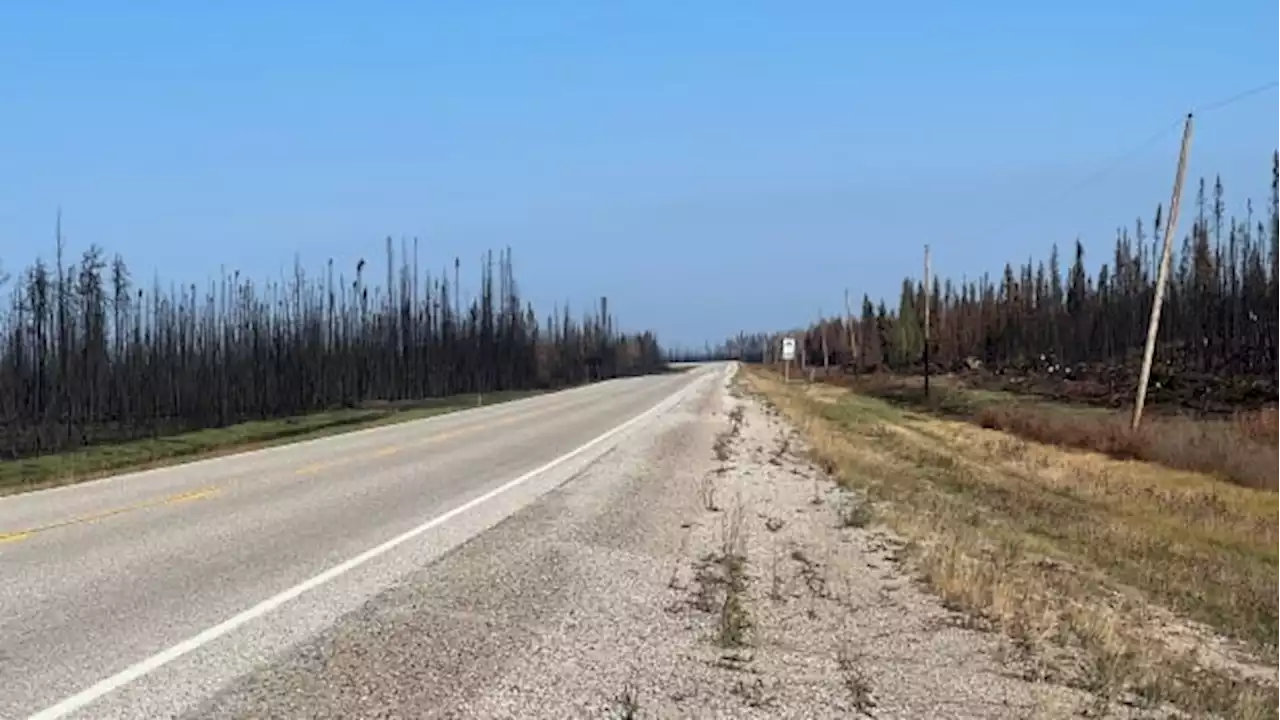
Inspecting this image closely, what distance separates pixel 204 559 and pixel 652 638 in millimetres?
4755

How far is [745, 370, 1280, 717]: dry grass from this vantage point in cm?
812

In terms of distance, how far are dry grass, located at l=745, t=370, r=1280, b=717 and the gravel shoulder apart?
51 cm

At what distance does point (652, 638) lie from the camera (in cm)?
831

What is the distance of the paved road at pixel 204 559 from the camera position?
22.8 feet

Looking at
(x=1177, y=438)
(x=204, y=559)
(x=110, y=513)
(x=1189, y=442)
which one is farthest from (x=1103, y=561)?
(x=1177, y=438)

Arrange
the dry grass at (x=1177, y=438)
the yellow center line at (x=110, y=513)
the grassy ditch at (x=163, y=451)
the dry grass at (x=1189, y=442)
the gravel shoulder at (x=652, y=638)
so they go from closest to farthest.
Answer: the gravel shoulder at (x=652, y=638) < the yellow center line at (x=110, y=513) < the dry grass at (x=1189, y=442) < the dry grass at (x=1177, y=438) < the grassy ditch at (x=163, y=451)

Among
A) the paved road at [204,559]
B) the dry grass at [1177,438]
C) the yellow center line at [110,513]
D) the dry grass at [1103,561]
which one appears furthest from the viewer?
the dry grass at [1177,438]

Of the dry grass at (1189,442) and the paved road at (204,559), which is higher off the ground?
the paved road at (204,559)

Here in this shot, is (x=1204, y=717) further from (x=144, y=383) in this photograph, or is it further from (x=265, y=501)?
(x=144, y=383)

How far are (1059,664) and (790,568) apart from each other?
4.09 meters

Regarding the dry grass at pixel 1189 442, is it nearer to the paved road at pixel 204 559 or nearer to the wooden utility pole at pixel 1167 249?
the wooden utility pole at pixel 1167 249

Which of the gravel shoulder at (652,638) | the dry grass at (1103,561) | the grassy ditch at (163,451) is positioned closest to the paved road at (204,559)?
the gravel shoulder at (652,638)

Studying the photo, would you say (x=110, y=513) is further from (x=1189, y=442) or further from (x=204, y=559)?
(x=1189, y=442)

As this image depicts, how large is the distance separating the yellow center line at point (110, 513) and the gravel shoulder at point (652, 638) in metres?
4.48
